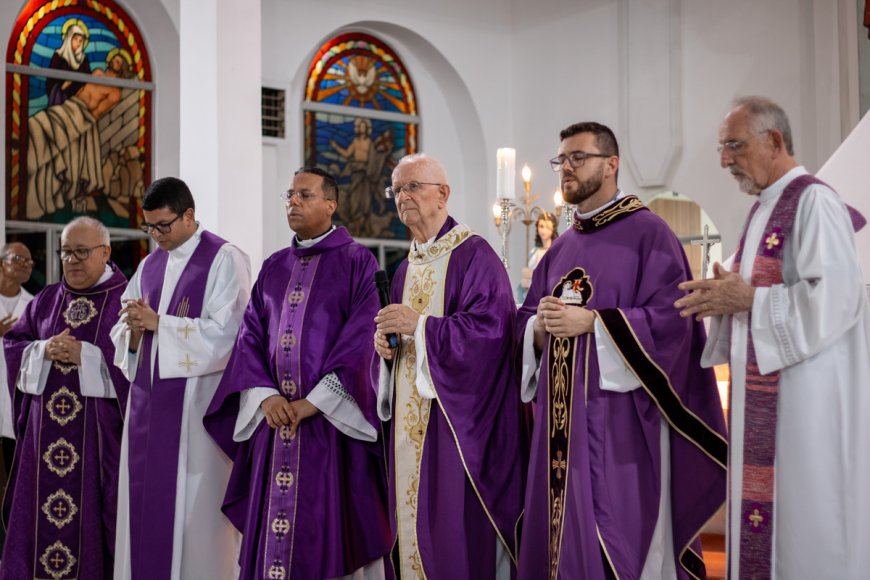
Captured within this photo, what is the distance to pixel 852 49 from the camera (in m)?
10.5

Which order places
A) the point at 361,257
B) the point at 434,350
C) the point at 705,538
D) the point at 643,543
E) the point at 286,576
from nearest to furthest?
1. the point at 643,543
2. the point at 434,350
3. the point at 286,576
4. the point at 361,257
5. the point at 705,538

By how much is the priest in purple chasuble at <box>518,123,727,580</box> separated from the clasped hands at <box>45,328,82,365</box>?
104 inches

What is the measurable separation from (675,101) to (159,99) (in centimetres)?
517

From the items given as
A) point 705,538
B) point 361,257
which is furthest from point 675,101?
point 361,257

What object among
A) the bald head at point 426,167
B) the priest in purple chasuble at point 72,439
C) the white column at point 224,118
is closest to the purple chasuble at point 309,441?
the bald head at point 426,167

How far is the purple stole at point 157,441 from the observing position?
209 inches

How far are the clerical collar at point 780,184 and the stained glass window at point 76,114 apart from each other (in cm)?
845

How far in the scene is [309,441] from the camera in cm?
507

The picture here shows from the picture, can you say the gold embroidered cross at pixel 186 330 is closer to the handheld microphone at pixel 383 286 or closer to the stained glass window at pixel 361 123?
the handheld microphone at pixel 383 286

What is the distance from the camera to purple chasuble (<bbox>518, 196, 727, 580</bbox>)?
13.1 ft

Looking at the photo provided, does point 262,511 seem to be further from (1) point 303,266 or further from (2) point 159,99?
(2) point 159,99

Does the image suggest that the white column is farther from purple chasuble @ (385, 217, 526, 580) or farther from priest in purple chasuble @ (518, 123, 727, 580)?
priest in purple chasuble @ (518, 123, 727, 580)

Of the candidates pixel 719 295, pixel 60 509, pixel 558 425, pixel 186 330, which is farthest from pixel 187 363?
pixel 719 295

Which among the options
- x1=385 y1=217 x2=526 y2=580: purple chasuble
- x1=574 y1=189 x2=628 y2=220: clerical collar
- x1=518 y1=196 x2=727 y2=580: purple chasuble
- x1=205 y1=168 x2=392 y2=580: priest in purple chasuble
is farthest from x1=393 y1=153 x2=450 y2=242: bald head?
x1=518 y1=196 x2=727 y2=580: purple chasuble
